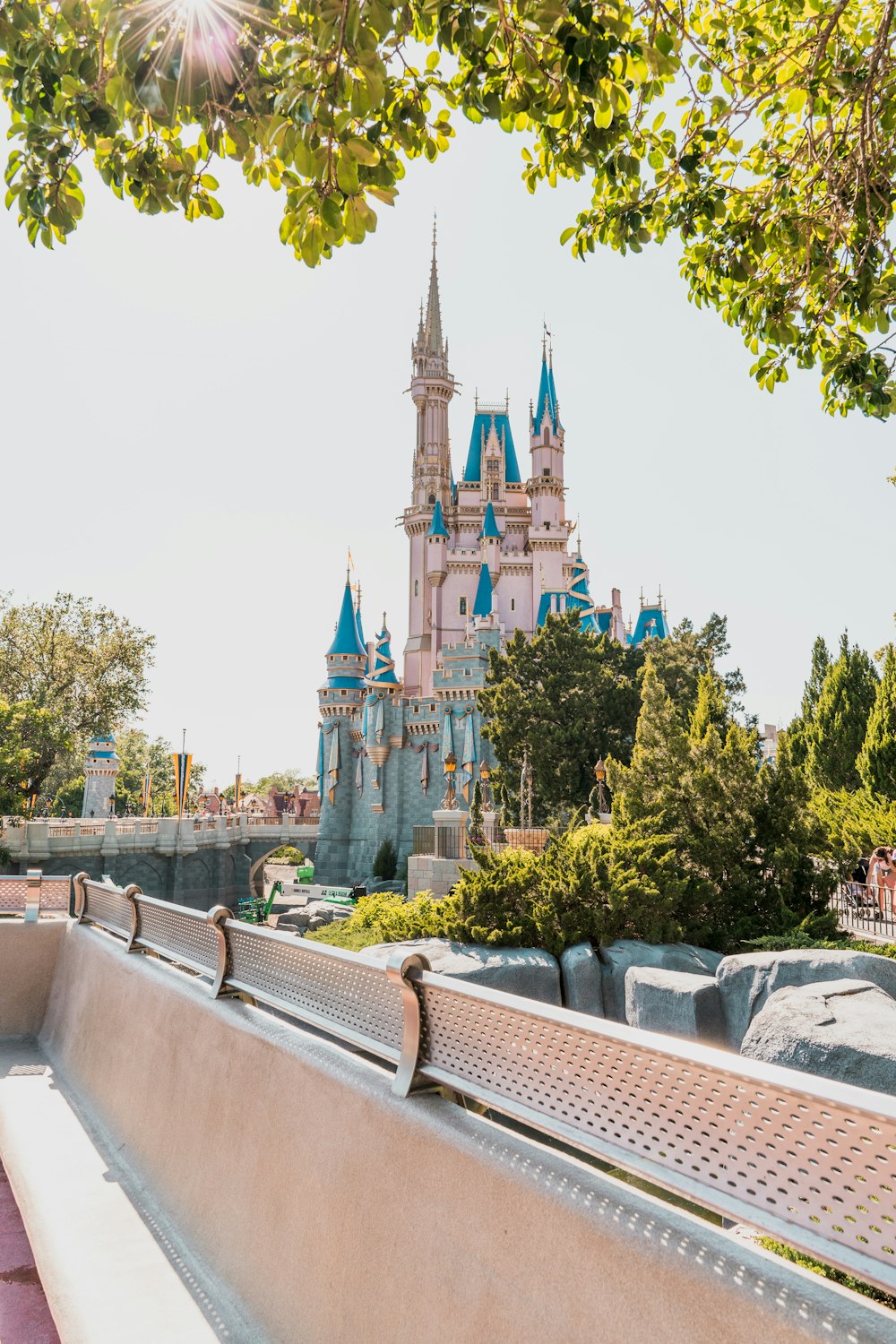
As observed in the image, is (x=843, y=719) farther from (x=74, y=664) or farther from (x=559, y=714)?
(x=74, y=664)

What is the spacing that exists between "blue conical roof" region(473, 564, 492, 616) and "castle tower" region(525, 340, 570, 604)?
4.86 m

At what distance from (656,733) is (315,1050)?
41.9 ft

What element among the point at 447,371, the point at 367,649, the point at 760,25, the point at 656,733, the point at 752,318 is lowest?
the point at 656,733

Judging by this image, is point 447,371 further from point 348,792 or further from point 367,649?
point 348,792

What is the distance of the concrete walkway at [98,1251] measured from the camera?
2.78 metres

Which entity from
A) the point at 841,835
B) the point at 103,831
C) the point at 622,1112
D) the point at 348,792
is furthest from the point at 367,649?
the point at 622,1112

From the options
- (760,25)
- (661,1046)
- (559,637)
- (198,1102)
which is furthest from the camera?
(559,637)

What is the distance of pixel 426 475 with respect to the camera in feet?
167

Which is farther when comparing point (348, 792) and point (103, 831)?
point (348, 792)

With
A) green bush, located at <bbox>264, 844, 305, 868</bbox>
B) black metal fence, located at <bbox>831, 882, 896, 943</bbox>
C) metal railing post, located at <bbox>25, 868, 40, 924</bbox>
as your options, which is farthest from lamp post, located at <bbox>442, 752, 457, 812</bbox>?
green bush, located at <bbox>264, 844, 305, 868</bbox>

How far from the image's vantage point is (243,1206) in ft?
9.98

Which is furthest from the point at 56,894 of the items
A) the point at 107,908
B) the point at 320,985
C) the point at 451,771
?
the point at 451,771

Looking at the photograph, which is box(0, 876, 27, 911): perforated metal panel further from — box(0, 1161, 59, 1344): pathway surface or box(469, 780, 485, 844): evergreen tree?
box(469, 780, 485, 844): evergreen tree

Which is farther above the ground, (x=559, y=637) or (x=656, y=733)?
(x=559, y=637)
